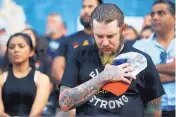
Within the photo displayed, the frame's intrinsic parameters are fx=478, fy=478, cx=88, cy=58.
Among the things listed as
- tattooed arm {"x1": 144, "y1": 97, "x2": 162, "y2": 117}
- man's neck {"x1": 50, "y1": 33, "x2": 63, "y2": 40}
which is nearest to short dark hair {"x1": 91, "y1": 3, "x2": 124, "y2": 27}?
tattooed arm {"x1": 144, "y1": 97, "x2": 162, "y2": 117}

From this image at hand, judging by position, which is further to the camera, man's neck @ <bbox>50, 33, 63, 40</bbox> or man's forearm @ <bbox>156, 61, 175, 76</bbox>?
man's neck @ <bbox>50, 33, 63, 40</bbox>

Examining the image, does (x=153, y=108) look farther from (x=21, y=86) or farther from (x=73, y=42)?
(x=73, y=42)

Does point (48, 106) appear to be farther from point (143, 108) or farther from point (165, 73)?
point (143, 108)

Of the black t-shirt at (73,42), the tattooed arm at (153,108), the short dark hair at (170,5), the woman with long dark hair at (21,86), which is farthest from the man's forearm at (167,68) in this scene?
the tattooed arm at (153,108)

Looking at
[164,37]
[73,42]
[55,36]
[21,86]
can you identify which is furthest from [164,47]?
[55,36]

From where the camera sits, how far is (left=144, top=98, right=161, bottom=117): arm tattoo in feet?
8.42

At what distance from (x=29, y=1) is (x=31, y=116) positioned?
1.72 m

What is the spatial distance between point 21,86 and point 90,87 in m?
1.92

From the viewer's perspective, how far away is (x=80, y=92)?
2.34m

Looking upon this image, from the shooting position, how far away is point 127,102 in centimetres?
242

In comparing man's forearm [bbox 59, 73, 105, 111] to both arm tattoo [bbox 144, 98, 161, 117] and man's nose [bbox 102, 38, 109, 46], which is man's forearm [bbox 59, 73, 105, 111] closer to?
man's nose [bbox 102, 38, 109, 46]

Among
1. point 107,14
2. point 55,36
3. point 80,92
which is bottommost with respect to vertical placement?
point 55,36

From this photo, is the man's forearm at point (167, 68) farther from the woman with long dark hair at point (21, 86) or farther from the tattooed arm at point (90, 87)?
the tattooed arm at point (90, 87)

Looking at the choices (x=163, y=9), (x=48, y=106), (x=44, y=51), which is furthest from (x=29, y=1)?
(x=163, y=9)
